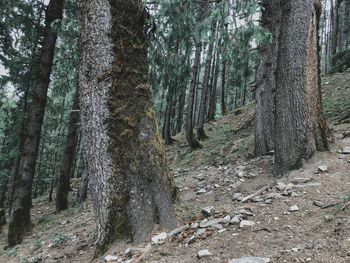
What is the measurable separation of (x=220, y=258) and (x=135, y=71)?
8.68 feet

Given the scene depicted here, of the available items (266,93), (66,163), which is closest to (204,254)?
(266,93)

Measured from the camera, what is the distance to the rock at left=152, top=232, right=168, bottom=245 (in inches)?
159

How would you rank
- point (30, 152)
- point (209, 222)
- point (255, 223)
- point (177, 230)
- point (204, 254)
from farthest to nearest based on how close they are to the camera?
point (30, 152) < point (209, 222) < point (177, 230) < point (255, 223) < point (204, 254)

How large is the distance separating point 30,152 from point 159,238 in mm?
5567

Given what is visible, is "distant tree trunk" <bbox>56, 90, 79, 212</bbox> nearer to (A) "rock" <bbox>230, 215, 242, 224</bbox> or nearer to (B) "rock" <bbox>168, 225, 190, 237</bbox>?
(B) "rock" <bbox>168, 225, 190, 237</bbox>

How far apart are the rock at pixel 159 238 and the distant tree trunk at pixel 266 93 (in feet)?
16.2

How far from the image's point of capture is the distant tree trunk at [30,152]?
8195 mm

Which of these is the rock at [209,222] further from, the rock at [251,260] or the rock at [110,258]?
the rock at [110,258]

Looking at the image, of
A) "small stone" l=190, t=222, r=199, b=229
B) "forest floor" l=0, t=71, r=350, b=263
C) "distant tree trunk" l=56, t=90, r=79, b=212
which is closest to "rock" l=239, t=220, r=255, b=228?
"forest floor" l=0, t=71, r=350, b=263

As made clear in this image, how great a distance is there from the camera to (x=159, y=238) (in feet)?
13.4

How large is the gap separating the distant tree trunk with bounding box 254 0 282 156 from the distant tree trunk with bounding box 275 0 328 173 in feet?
7.01

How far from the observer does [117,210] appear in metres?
4.21

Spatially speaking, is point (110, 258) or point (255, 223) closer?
point (110, 258)

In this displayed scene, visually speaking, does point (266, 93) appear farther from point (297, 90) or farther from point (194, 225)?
point (194, 225)
